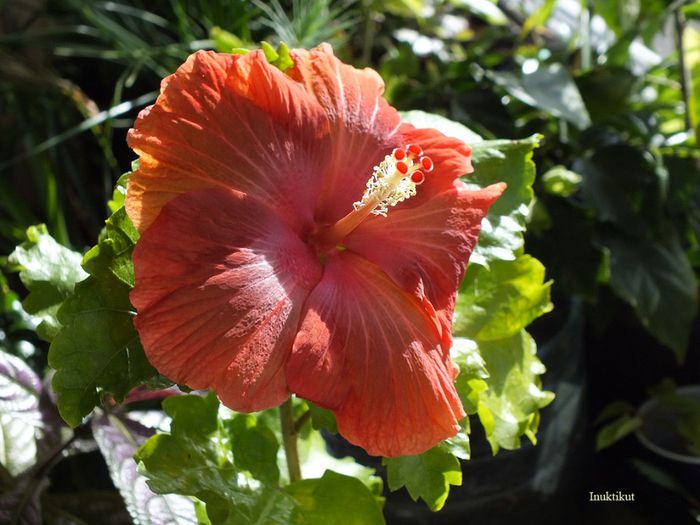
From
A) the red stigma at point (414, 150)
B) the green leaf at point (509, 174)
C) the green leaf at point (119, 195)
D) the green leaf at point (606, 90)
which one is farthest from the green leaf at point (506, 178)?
the green leaf at point (606, 90)

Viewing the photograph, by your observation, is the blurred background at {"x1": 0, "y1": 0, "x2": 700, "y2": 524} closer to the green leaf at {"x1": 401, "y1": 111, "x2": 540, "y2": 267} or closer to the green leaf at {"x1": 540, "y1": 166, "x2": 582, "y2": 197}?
the green leaf at {"x1": 540, "y1": 166, "x2": 582, "y2": 197}

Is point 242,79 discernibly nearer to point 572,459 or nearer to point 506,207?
point 506,207

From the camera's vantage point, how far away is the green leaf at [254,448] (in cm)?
53

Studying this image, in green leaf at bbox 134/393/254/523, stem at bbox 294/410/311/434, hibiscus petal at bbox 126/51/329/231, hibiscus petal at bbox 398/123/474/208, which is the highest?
hibiscus petal at bbox 126/51/329/231

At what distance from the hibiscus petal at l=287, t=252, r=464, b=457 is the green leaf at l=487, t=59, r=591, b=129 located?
60cm

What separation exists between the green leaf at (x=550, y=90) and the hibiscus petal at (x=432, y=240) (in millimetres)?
528

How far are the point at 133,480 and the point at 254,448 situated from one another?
10 centimetres

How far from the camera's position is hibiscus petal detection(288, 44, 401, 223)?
0.48 metres

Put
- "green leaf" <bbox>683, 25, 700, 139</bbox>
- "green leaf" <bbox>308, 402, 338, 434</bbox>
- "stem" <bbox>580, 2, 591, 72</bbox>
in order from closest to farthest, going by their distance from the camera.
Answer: "green leaf" <bbox>308, 402, 338, 434</bbox>, "green leaf" <bbox>683, 25, 700, 139</bbox>, "stem" <bbox>580, 2, 591, 72</bbox>

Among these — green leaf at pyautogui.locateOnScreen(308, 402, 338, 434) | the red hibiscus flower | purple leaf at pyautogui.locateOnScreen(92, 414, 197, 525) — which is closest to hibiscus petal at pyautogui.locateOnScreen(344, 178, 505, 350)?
the red hibiscus flower

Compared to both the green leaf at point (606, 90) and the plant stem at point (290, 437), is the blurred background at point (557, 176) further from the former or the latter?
the plant stem at point (290, 437)

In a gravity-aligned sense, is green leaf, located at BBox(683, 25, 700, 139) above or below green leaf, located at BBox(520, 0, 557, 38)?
below

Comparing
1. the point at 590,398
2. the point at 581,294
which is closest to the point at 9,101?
the point at 581,294

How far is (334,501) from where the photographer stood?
1.69 feet
